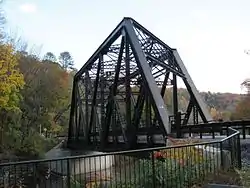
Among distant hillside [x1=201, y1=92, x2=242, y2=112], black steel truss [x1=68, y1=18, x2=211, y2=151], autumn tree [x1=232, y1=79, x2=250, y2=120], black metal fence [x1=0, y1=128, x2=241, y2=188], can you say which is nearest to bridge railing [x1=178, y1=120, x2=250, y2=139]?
black steel truss [x1=68, y1=18, x2=211, y2=151]

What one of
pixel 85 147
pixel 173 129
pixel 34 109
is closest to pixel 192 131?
pixel 173 129

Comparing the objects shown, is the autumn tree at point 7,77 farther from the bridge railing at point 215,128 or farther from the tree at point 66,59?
the tree at point 66,59

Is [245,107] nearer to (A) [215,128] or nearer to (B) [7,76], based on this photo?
(B) [7,76]

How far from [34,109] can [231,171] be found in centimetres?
5158

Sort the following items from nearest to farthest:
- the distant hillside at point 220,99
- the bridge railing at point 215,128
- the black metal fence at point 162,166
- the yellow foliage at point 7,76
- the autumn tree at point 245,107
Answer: the black metal fence at point 162,166 → the bridge railing at point 215,128 → the yellow foliage at point 7,76 → the autumn tree at point 245,107 → the distant hillside at point 220,99

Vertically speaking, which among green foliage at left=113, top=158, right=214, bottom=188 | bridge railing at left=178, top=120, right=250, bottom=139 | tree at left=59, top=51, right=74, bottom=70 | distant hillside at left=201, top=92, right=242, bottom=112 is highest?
tree at left=59, top=51, right=74, bottom=70

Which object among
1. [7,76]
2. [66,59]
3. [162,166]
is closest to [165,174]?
[162,166]

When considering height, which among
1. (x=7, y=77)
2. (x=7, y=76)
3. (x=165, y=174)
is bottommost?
(x=165, y=174)

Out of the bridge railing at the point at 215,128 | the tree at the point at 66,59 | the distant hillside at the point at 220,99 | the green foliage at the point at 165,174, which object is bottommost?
the green foliage at the point at 165,174

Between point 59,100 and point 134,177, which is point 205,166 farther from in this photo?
point 59,100

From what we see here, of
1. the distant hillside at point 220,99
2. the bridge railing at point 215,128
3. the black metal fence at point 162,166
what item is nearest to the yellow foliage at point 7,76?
the bridge railing at point 215,128

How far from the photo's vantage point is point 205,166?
439 inches

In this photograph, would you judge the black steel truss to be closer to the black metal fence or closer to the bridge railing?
the bridge railing

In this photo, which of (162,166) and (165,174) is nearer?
(165,174)
